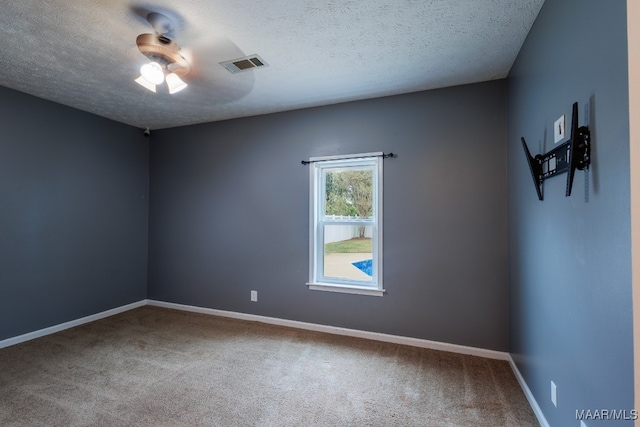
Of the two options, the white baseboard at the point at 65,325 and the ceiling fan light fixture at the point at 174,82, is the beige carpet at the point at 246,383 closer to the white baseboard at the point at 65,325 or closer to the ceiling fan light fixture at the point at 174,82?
the white baseboard at the point at 65,325

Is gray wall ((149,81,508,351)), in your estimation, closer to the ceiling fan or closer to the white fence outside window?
the white fence outside window

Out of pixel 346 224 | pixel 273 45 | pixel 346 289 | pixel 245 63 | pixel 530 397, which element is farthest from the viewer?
pixel 346 224

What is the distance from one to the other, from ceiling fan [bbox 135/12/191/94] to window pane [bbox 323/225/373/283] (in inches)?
82.4

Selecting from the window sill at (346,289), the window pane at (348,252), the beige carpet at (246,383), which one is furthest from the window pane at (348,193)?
the beige carpet at (246,383)

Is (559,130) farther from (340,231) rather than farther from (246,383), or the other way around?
(246,383)

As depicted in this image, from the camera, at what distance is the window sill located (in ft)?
10.0

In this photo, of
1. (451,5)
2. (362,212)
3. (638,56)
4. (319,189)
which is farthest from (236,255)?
(638,56)

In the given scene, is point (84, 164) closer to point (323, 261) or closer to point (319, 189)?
point (319, 189)

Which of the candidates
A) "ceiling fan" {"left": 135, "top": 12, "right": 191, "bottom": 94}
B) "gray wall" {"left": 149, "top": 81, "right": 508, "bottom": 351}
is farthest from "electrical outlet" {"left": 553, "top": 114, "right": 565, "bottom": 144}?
"ceiling fan" {"left": 135, "top": 12, "right": 191, "bottom": 94}

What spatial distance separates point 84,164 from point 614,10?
4701mm

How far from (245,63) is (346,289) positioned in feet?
7.90

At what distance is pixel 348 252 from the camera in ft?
11.0

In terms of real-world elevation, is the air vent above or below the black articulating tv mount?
above

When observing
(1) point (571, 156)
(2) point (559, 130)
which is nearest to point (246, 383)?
(1) point (571, 156)
